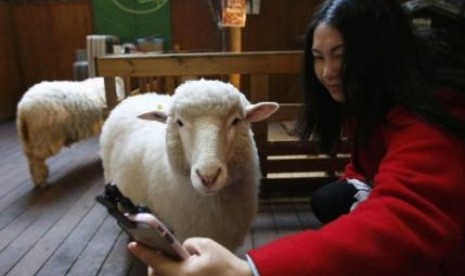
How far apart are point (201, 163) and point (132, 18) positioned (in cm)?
729

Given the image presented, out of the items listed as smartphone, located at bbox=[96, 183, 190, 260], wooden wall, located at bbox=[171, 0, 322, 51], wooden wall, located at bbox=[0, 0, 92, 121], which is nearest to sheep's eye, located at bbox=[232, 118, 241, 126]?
smartphone, located at bbox=[96, 183, 190, 260]

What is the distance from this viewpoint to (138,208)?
2.60ft

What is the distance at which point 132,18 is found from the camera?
26.3ft

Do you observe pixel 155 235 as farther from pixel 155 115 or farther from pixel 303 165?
pixel 303 165

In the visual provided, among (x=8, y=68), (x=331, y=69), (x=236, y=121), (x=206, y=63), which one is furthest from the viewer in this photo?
(x=8, y=68)

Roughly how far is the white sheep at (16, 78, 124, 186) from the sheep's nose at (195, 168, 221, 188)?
2808mm

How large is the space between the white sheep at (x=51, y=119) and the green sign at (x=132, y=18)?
3.93m

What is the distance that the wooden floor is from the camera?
2.34 metres

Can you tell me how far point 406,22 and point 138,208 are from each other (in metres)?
0.73

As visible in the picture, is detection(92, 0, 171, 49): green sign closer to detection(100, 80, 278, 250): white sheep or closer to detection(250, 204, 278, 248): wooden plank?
detection(250, 204, 278, 248): wooden plank

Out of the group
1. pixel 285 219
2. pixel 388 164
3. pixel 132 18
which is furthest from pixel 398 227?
pixel 132 18

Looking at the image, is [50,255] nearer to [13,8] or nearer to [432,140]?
[432,140]

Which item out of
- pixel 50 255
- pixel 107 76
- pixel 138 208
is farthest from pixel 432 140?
pixel 107 76

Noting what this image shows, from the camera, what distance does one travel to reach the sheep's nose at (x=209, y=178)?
1348 mm
